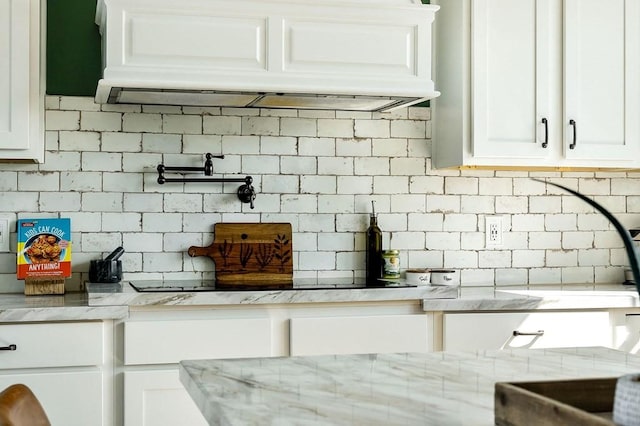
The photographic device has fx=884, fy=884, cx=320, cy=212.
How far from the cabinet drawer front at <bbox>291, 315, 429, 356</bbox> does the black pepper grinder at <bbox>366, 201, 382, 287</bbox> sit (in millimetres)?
529

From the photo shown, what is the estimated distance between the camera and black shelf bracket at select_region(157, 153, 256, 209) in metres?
3.95

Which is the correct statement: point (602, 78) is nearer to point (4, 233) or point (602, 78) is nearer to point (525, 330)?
point (525, 330)

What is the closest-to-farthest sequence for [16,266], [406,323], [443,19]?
[406,323] < [16,266] < [443,19]

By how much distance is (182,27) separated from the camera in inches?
140

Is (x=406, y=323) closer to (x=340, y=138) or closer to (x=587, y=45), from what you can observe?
(x=340, y=138)

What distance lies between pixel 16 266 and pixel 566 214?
2668mm

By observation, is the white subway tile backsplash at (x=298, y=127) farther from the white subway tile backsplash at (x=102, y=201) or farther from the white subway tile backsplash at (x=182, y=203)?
the white subway tile backsplash at (x=102, y=201)

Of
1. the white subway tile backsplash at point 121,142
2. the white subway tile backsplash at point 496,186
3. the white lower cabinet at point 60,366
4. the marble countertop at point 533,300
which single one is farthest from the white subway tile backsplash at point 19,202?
the white subway tile backsplash at point 496,186

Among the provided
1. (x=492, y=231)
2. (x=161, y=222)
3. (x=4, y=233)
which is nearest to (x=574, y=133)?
(x=492, y=231)

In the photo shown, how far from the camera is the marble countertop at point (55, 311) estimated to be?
319cm

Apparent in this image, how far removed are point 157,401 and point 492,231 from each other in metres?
1.91

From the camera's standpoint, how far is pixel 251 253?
4.05m

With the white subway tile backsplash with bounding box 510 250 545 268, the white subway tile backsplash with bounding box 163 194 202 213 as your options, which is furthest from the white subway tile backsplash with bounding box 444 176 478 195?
the white subway tile backsplash with bounding box 163 194 202 213

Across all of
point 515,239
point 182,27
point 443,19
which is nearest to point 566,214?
point 515,239
